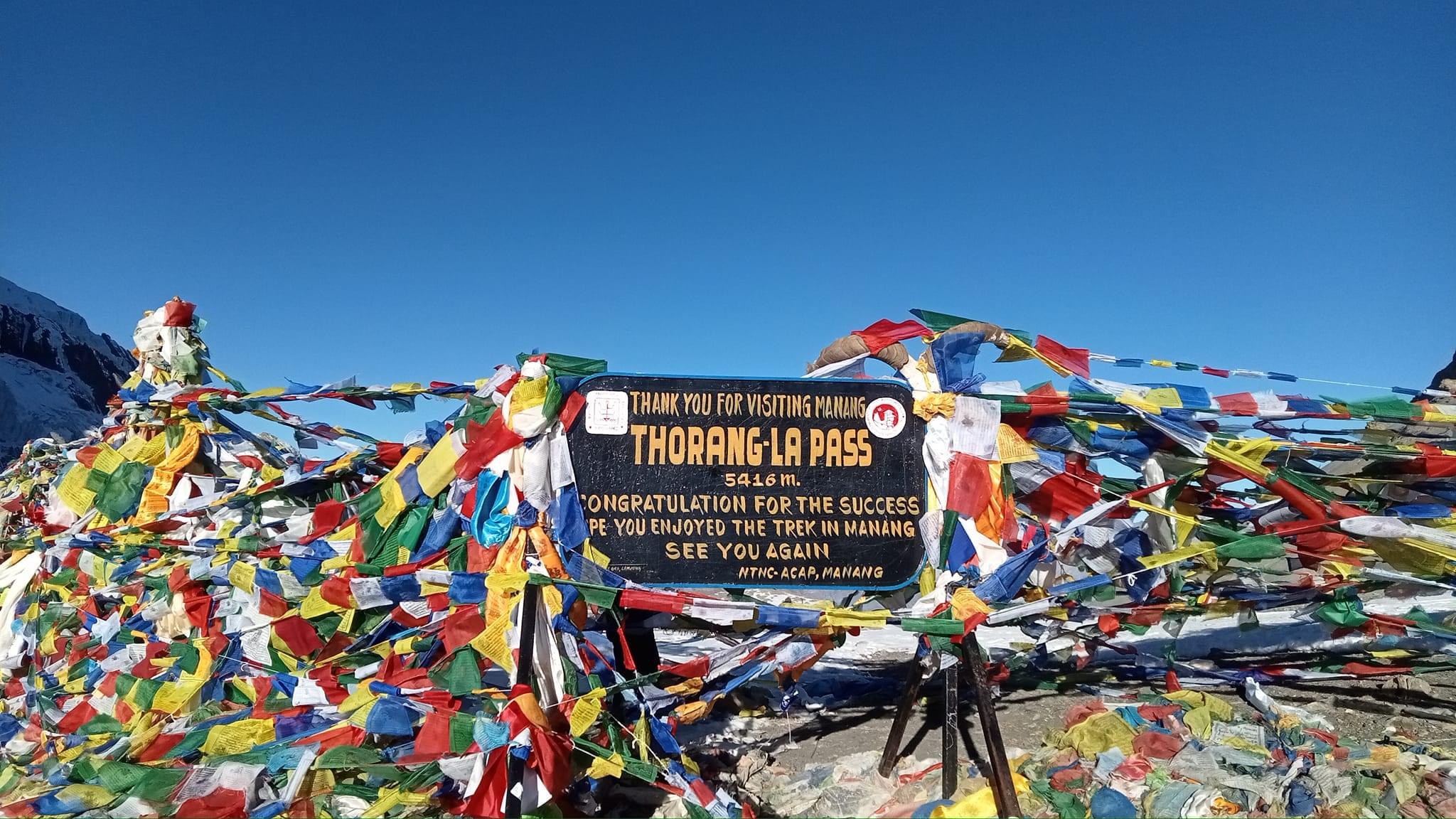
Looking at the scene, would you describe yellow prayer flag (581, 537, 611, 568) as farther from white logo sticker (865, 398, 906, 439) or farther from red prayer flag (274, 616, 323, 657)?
red prayer flag (274, 616, 323, 657)

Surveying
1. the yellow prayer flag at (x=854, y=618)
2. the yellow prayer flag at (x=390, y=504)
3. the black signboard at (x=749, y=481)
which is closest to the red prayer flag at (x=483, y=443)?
the black signboard at (x=749, y=481)

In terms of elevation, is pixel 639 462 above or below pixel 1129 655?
above

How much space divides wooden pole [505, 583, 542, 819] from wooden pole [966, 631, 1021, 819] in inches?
89.5

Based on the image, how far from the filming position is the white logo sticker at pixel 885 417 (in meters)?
4.26

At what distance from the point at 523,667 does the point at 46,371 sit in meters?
43.2

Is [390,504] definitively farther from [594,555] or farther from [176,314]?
[176,314]

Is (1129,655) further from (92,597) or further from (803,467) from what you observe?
(92,597)

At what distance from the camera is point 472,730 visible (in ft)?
12.6

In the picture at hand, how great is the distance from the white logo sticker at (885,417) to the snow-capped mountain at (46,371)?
119 feet

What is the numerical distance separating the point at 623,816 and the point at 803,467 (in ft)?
7.83

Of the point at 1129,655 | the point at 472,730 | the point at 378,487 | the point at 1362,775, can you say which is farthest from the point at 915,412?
the point at 1129,655

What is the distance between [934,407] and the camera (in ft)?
13.9

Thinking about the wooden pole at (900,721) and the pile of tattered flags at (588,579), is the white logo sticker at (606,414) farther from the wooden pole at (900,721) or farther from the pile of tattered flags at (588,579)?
the wooden pole at (900,721)

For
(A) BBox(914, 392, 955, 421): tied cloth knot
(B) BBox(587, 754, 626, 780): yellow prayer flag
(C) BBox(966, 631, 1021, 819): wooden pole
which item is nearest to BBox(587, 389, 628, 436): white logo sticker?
(A) BBox(914, 392, 955, 421): tied cloth knot
